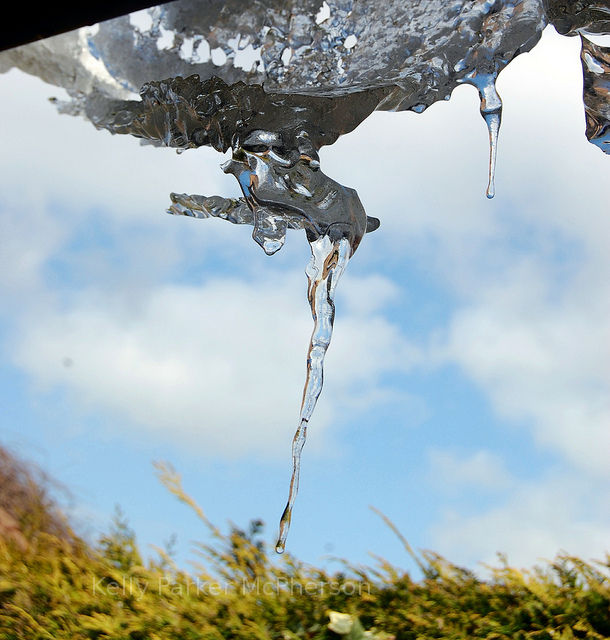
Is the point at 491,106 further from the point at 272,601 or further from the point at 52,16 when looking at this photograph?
the point at 272,601

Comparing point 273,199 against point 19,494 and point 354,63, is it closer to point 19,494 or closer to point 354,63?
point 354,63

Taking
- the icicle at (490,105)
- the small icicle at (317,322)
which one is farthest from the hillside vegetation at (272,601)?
the icicle at (490,105)

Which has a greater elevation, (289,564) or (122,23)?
(122,23)

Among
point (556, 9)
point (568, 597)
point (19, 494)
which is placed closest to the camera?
point (556, 9)

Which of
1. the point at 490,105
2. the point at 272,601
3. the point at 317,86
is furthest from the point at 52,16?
the point at 272,601

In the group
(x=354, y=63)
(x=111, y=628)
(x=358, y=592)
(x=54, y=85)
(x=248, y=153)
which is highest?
(x=54, y=85)

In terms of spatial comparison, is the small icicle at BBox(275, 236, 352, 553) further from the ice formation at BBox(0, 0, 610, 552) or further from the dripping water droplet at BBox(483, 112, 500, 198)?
the dripping water droplet at BBox(483, 112, 500, 198)

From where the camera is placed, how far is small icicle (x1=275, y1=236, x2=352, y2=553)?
136cm

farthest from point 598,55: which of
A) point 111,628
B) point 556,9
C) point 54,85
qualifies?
point 111,628

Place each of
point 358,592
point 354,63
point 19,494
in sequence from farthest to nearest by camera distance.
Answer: point 19,494 < point 358,592 < point 354,63

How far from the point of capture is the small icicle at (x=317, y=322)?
1.36 metres

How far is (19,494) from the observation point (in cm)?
409

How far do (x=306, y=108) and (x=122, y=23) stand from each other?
0.71m

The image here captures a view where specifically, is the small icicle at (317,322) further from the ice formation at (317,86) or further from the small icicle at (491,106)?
the small icicle at (491,106)
